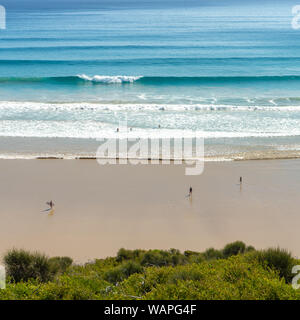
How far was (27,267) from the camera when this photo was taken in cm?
1017

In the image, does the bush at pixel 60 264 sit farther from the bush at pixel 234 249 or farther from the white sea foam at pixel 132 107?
the white sea foam at pixel 132 107

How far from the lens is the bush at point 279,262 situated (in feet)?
30.8

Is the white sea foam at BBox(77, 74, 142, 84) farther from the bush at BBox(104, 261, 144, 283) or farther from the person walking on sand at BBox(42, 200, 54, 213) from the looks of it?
the bush at BBox(104, 261, 144, 283)

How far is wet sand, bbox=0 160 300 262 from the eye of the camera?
1466cm

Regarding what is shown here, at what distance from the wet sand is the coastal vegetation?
3.24m

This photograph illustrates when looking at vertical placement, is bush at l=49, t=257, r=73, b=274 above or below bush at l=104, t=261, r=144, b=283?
below

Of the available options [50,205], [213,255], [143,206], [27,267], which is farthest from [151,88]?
[27,267]

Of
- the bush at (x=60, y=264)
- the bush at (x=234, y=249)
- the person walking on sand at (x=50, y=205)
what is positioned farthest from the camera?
the person walking on sand at (x=50, y=205)

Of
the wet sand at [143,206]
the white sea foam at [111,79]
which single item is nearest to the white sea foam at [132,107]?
the white sea foam at [111,79]

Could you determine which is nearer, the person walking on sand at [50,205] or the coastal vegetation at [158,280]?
the coastal vegetation at [158,280]

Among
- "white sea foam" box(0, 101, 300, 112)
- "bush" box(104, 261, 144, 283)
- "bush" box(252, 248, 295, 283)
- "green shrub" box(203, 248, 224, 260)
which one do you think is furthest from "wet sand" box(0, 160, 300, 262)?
"white sea foam" box(0, 101, 300, 112)

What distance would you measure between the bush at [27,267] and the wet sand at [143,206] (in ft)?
11.0

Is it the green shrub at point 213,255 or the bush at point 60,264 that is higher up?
the green shrub at point 213,255
